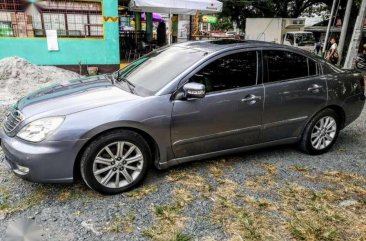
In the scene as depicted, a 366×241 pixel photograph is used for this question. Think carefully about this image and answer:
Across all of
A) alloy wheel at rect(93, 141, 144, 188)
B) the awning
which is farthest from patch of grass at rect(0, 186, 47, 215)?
the awning

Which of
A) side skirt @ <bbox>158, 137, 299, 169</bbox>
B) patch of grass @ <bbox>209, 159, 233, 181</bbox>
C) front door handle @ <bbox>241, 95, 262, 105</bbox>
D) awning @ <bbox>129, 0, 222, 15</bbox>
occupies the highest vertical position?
awning @ <bbox>129, 0, 222, 15</bbox>

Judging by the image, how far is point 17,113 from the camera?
11.2 feet

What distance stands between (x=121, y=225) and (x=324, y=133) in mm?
3075

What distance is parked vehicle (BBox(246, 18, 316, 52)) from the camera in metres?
22.6

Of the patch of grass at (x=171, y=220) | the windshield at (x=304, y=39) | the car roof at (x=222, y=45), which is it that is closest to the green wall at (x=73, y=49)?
the car roof at (x=222, y=45)

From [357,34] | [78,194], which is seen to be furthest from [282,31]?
[78,194]

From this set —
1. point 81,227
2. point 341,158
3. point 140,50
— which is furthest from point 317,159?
point 140,50

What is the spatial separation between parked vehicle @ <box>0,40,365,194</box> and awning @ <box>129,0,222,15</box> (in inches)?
292

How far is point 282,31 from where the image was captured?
76.5ft

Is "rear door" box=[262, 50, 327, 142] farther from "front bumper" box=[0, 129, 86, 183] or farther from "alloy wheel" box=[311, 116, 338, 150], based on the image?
"front bumper" box=[0, 129, 86, 183]

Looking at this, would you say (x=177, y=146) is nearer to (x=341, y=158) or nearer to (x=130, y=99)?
(x=130, y=99)

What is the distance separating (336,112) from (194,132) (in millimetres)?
2264

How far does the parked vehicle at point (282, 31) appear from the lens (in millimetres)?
22625

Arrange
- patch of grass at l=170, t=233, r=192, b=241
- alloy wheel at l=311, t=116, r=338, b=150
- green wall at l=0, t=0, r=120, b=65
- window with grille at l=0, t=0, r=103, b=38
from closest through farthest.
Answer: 1. patch of grass at l=170, t=233, r=192, b=241
2. alloy wheel at l=311, t=116, r=338, b=150
3. window with grille at l=0, t=0, r=103, b=38
4. green wall at l=0, t=0, r=120, b=65
